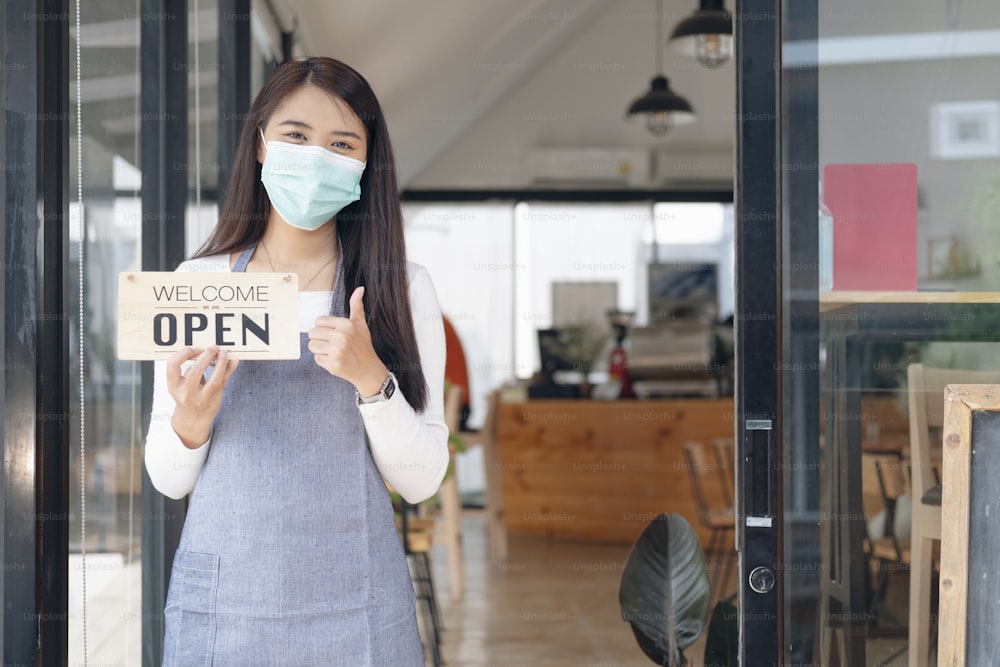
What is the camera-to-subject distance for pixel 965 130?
171 centimetres

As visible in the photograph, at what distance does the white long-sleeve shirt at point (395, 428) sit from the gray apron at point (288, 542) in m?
0.04

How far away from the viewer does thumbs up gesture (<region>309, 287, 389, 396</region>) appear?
4.34 feet

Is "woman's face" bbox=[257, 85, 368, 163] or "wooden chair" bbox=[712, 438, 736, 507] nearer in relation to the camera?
"woman's face" bbox=[257, 85, 368, 163]

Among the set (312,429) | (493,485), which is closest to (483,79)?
(493,485)

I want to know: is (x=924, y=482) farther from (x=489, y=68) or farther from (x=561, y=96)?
(x=561, y=96)

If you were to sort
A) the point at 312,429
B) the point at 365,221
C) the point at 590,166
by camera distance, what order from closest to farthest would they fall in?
1. the point at 312,429
2. the point at 365,221
3. the point at 590,166

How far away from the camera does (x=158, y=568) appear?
255 cm

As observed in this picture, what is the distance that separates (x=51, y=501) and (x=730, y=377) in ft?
17.4

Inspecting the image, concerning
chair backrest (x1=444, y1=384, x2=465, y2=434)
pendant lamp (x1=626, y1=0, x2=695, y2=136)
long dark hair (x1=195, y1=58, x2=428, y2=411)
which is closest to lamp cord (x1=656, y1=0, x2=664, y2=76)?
pendant lamp (x1=626, y1=0, x2=695, y2=136)

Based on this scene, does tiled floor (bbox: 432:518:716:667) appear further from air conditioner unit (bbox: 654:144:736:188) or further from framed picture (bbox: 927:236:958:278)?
air conditioner unit (bbox: 654:144:736:188)

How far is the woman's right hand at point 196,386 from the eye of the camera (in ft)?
4.41

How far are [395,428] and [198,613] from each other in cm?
37

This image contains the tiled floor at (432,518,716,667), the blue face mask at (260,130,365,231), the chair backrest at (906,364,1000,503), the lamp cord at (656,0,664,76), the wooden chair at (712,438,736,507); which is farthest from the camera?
the lamp cord at (656,0,664,76)

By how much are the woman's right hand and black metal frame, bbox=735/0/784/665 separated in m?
0.80
